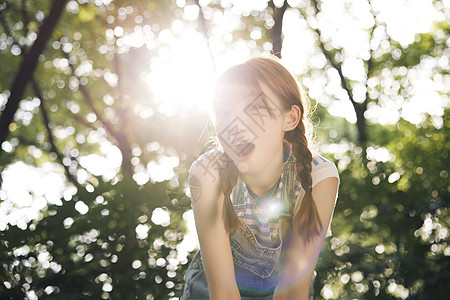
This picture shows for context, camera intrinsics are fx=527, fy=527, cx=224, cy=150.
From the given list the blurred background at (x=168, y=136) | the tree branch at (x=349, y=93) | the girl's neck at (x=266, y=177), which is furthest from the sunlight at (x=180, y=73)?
the girl's neck at (x=266, y=177)

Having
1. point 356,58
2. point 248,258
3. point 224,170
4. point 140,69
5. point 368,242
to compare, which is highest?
point 224,170

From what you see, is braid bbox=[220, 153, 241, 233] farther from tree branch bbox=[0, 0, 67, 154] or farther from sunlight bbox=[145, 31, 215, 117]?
sunlight bbox=[145, 31, 215, 117]

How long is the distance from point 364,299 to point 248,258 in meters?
1.79

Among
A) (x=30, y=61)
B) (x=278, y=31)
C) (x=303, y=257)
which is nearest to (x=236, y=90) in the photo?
(x=303, y=257)

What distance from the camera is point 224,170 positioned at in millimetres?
2582

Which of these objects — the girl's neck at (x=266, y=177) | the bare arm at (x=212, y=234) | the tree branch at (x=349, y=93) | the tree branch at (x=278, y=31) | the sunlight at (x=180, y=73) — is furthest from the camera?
the tree branch at (x=349, y=93)

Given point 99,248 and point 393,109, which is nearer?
point 99,248

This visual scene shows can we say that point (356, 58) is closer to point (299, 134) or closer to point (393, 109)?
point (393, 109)

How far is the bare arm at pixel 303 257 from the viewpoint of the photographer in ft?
8.04

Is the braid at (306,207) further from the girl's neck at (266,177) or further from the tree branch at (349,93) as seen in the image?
the tree branch at (349,93)

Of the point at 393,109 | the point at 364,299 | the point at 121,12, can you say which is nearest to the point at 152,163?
the point at 121,12

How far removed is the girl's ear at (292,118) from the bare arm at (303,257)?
320 mm

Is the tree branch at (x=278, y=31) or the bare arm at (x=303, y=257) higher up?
the bare arm at (x=303, y=257)

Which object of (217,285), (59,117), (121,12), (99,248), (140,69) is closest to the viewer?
(217,285)
